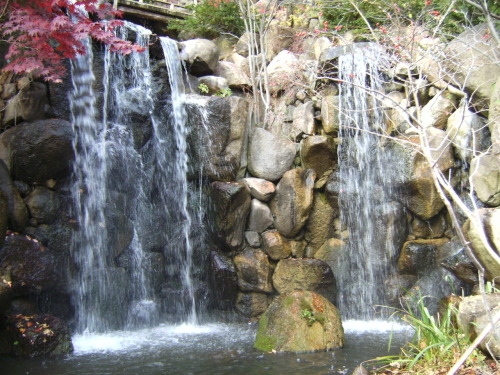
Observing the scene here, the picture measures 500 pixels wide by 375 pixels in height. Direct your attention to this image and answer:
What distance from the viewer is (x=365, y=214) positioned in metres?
9.50

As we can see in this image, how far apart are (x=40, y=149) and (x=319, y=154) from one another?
5440 mm

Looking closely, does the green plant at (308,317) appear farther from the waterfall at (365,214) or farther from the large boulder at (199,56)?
the large boulder at (199,56)

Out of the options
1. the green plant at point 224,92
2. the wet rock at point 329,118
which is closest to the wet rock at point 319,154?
the wet rock at point 329,118

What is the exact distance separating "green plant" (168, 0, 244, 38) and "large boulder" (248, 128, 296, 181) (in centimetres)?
455

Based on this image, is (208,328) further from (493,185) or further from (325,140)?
(493,185)

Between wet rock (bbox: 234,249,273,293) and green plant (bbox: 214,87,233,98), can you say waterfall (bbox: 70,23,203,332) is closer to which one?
wet rock (bbox: 234,249,273,293)

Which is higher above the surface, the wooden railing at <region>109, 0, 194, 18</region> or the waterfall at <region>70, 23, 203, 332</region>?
the wooden railing at <region>109, 0, 194, 18</region>

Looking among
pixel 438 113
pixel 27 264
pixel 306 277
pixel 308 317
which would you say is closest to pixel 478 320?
pixel 308 317

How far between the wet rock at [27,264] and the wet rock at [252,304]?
3.47 meters

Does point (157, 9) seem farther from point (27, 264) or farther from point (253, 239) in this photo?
point (27, 264)

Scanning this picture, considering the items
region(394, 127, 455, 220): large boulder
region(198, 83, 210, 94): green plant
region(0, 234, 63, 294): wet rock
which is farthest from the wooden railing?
region(394, 127, 455, 220): large boulder

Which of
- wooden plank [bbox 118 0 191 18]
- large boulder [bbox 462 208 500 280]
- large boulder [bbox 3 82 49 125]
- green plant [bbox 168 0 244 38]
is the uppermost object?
wooden plank [bbox 118 0 191 18]

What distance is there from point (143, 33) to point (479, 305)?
8.70 m

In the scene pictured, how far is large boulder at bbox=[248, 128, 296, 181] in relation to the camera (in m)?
9.84
